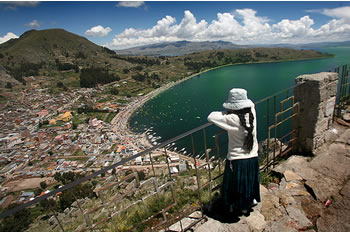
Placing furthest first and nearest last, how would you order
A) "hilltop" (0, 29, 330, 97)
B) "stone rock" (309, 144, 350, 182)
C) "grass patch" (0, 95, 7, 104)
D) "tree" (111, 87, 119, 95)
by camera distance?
"hilltop" (0, 29, 330, 97) → "tree" (111, 87, 119, 95) → "grass patch" (0, 95, 7, 104) → "stone rock" (309, 144, 350, 182)

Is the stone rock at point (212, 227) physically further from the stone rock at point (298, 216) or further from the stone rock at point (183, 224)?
the stone rock at point (298, 216)

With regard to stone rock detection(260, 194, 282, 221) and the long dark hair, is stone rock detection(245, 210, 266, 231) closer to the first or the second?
stone rock detection(260, 194, 282, 221)

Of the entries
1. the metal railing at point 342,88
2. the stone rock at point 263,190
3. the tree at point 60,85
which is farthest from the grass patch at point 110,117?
the stone rock at point 263,190

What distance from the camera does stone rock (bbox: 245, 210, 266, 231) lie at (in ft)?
8.43

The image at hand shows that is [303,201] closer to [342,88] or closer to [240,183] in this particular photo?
[240,183]

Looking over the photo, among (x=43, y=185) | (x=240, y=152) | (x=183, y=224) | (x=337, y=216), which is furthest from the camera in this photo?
(x=43, y=185)

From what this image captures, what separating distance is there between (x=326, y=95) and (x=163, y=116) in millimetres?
47183

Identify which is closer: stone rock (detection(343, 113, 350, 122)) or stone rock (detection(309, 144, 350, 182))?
stone rock (detection(309, 144, 350, 182))

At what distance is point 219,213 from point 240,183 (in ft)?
2.20

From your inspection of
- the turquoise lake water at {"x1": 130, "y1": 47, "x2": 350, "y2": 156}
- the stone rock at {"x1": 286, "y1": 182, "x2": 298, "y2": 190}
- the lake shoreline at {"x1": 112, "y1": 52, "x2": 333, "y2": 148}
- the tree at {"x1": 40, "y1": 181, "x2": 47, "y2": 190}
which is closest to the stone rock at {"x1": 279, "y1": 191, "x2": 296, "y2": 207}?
the stone rock at {"x1": 286, "y1": 182, "x2": 298, "y2": 190}

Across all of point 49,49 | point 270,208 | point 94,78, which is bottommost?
point 94,78

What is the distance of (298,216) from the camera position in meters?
2.71

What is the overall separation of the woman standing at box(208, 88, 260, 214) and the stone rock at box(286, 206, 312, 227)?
1.60ft

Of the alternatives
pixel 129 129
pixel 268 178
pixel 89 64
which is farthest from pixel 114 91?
pixel 268 178
